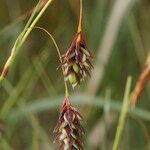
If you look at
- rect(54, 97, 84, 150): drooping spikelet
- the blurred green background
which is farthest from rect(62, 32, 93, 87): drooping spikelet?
the blurred green background

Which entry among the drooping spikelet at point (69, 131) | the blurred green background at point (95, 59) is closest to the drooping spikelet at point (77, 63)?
the drooping spikelet at point (69, 131)

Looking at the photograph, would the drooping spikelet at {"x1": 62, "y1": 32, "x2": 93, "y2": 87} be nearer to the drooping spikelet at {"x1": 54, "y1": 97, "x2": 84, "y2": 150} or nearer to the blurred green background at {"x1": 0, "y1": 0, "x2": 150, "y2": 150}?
the drooping spikelet at {"x1": 54, "y1": 97, "x2": 84, "y2": 150}

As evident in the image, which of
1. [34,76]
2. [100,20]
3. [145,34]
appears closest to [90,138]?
[34,76]

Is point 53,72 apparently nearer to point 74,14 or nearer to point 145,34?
point 74,14

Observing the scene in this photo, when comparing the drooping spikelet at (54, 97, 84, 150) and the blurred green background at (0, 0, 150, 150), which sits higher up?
the drooping spikelet at (54, 97, 84, 150)

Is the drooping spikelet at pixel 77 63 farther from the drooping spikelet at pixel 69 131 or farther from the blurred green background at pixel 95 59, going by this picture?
the blurred green background at pixel 95 59

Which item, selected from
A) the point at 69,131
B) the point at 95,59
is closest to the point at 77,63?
the point at 69,131

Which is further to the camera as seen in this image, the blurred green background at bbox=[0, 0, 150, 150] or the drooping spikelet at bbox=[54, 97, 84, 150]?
the blurred green background at bbox=[0, 0, 150, 150]
